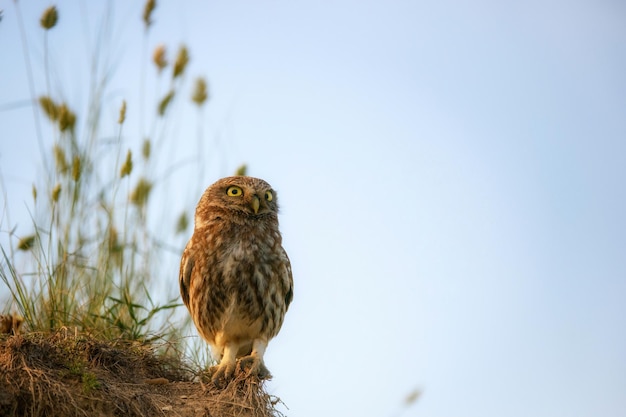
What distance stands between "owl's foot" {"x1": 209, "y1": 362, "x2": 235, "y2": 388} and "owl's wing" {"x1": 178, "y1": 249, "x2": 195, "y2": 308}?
1.89ft

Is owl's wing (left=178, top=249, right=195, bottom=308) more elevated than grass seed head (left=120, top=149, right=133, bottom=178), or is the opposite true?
grass seed head (left=120, top=149, right=133, bottom=178)

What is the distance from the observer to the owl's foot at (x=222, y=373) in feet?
14.2

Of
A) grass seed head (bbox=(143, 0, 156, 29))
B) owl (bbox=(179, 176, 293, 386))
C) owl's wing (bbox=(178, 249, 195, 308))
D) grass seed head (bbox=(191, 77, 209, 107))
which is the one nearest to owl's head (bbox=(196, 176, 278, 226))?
owl (bbox=(179, 176, 293, 386))

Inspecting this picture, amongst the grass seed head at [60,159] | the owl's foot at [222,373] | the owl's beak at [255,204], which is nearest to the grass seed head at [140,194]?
the grass seed head at [60,159]

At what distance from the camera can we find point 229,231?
4754 millimetres

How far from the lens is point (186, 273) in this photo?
4.84 metres

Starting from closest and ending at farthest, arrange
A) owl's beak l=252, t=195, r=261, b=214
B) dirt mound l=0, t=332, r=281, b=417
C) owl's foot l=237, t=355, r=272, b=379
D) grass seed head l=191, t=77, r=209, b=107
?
dirt mound l=0, t=332, r=281, b=417, owl's foot l=237, t=355, r=272, b=379, owl's beak l=252, t=195, r=261, b=214, grass seed head l=191, t=77, r=209, b=107

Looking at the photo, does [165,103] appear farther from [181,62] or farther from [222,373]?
[222,373]

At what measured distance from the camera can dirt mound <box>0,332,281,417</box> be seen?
341 centimetres

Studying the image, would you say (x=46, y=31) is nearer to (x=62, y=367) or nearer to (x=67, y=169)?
(x=67, y=169)

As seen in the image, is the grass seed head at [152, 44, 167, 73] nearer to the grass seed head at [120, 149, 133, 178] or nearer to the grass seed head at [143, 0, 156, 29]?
the grass seed head at [143, 0, 156, 29]

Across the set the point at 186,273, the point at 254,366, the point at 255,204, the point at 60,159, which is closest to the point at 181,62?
the point at 60,159

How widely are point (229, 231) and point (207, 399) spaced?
1.06 metres

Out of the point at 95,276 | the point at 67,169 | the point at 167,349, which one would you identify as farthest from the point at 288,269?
the point at 67,169
